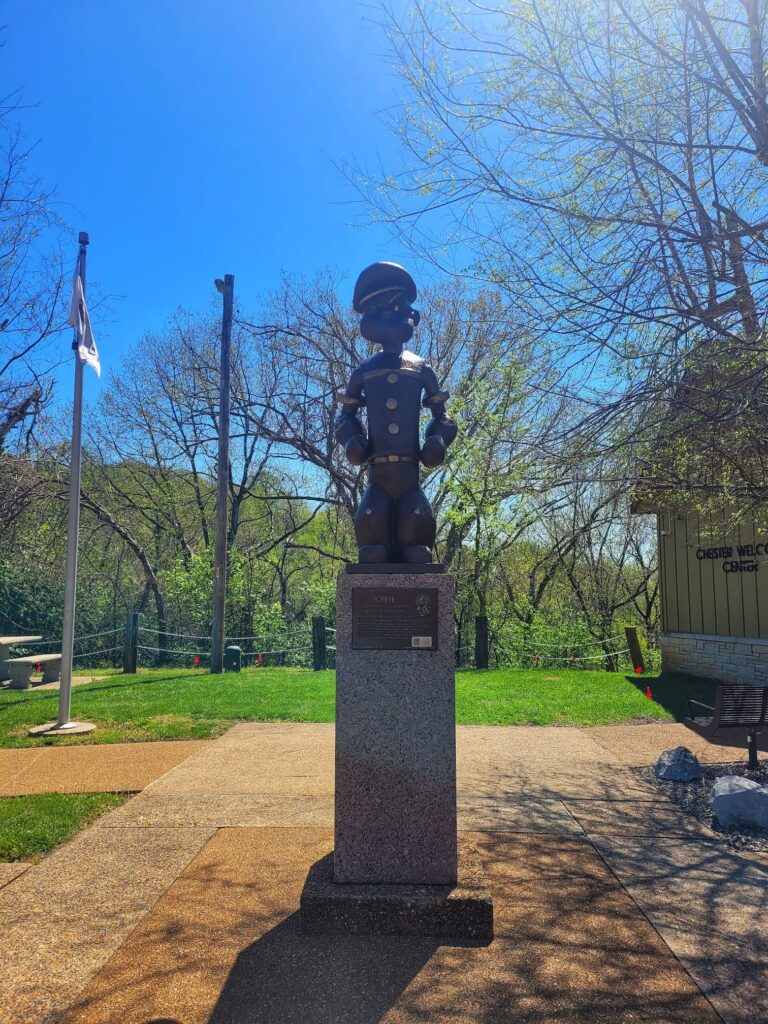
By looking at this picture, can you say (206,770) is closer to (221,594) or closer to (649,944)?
(649,944)

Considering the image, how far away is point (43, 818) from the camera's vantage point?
4574 mm

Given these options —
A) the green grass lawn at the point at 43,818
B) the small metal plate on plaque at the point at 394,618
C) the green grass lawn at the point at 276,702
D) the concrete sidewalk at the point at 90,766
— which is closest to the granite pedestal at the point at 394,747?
the small metal plate on plaque at the point at 394,618

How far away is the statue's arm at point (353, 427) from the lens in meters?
3.94

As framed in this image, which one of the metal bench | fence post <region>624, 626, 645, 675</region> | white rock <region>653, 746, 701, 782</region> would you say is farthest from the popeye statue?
fence post <region>624, 626, 645, 675</region>

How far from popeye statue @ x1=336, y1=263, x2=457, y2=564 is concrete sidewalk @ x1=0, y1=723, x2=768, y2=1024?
1769 millimetres

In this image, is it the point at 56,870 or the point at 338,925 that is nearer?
the point at 338,925

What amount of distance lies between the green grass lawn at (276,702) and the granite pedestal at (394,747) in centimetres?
450

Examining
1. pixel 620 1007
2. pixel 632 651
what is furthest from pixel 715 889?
pixel 632 651

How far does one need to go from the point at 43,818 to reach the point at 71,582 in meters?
3.56

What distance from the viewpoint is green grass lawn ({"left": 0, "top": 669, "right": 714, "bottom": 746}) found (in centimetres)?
791

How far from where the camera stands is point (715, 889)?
358 cm

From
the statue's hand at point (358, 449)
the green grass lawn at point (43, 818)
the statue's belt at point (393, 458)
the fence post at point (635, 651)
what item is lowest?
the green grass lawn at point (43, 818)

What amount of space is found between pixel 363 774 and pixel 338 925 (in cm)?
66

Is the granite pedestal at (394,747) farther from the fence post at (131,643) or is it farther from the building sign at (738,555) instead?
the fence post at (131,643)
